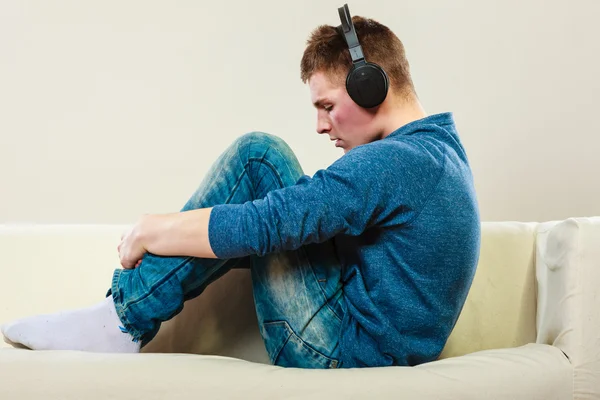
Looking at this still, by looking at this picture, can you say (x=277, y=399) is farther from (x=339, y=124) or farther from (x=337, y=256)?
(x=339, y=124)

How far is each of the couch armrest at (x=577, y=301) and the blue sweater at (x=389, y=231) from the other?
0.31 meters

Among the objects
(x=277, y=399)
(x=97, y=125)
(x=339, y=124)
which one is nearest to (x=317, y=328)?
(x=277, y=399)

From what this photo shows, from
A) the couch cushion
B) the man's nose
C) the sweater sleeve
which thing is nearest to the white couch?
the couch cushion

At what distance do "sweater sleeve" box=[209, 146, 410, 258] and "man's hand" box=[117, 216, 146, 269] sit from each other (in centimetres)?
16

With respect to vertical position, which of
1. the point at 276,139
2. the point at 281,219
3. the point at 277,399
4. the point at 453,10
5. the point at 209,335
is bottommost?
the point at 209,335

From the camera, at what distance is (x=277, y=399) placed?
105 cm

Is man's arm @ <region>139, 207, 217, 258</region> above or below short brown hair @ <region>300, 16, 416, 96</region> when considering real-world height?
below

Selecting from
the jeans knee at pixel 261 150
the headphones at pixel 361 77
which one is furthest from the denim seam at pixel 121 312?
the headphones at pixel 361 77

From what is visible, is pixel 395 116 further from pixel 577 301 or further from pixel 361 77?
pixel 577 301

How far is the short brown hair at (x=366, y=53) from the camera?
133cm

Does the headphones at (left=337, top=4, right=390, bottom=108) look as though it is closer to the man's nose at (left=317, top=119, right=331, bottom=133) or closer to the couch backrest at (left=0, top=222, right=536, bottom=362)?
the man's nose at (left=317, top=119, right=331, bottom=133)

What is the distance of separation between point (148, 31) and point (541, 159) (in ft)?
4.84

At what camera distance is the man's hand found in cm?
119

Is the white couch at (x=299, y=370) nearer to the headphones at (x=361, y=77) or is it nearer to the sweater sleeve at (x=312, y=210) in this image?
the sweater sleeve at (x=312, y=210)
